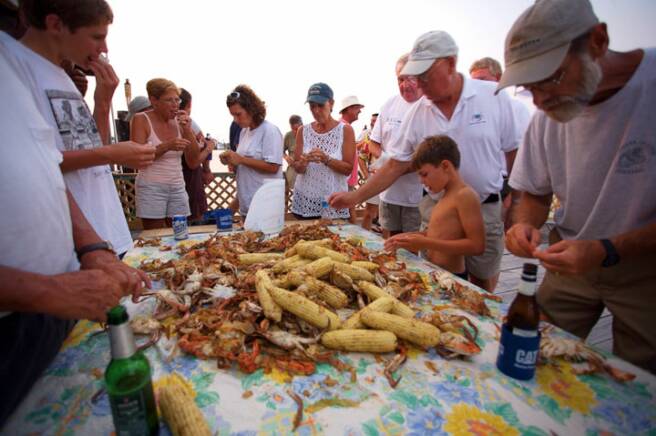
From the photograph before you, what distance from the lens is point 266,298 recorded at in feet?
5.05

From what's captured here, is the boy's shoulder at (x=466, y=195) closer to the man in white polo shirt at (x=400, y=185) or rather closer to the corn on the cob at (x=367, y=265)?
the corn on the cob at (x=367, y=265)

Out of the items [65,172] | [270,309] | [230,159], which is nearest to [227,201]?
[230,159]

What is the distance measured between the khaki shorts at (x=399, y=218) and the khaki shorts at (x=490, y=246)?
3.16 feet

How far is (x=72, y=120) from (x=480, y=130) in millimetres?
3008

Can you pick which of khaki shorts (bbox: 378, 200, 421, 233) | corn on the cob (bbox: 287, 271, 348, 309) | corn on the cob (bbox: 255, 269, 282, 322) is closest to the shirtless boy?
corn on the cob (bbox: 287, 271, 348, 309)

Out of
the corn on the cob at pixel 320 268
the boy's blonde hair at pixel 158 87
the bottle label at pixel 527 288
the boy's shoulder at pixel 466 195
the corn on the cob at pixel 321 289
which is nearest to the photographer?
the bottle label at pixel 527 288

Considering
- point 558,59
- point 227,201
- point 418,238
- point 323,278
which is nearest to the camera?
point 558,59

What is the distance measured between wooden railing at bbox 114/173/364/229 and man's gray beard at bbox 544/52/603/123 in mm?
5094

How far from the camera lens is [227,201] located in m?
7.99

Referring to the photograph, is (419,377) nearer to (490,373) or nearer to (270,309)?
(490,373)

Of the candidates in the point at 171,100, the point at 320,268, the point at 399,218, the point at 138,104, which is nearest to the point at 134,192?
the point at 138,104

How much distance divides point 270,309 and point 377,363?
0.52 metres

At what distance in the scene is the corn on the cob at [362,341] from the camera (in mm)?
1325

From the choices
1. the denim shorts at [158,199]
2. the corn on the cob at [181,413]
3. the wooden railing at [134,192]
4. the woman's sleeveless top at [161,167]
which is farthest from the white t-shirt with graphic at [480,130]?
the wooden railing at [134,192]
